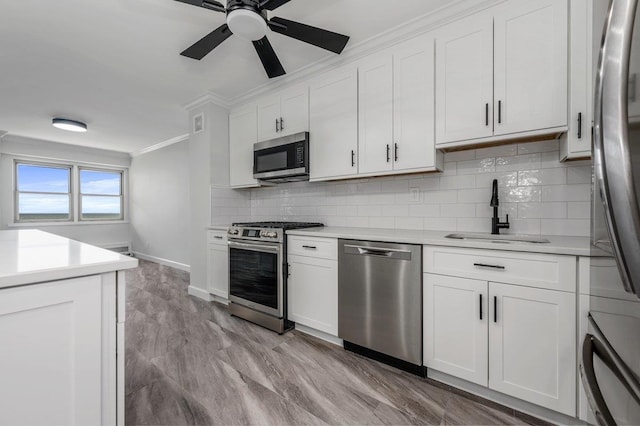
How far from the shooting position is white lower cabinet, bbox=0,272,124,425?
2.64 ft

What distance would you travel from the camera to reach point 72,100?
346cm

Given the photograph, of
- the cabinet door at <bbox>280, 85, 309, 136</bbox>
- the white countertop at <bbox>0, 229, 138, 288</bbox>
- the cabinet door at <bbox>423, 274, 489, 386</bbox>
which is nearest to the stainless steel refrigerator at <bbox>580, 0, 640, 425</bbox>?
the cabinet door at <bbox>423, 274, 489, 386</bbox>

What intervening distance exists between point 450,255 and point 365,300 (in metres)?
0.69

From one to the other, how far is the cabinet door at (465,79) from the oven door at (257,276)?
5.65 ft

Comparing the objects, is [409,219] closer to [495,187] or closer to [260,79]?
[495,187]

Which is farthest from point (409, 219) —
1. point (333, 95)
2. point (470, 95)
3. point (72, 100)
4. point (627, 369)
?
point (72, 100)

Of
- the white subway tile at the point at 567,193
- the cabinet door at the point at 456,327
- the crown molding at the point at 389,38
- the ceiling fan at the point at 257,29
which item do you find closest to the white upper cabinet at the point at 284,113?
the crown molding at the point at 389,38

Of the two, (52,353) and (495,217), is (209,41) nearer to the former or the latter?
(52,353)

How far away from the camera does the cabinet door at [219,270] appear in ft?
10.4

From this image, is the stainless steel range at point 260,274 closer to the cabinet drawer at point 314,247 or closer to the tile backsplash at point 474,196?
the cabinet drawer at point 314,247

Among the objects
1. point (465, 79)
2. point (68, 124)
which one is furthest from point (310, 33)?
point (68, 124)

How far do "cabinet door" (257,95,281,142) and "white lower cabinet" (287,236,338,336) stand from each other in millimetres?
1326

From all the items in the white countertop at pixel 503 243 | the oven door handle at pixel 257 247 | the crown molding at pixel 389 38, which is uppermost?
the crown molding at pixel 389 38

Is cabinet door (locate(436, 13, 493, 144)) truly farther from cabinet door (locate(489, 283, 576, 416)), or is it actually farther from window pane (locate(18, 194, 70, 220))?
window pane (locate(18, 194, 70, 220))
